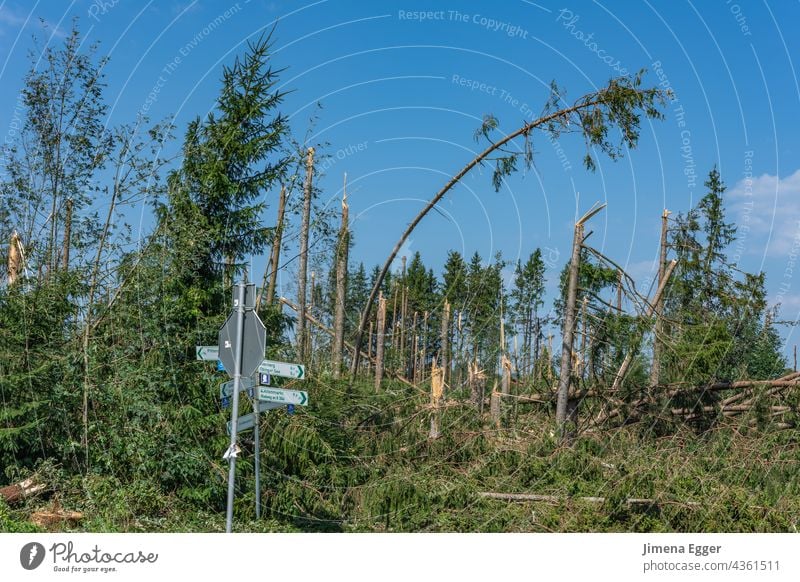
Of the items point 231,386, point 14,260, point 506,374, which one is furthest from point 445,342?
point 231,386

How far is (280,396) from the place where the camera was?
836 cm

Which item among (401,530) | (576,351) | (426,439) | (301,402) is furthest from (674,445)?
(301,402)

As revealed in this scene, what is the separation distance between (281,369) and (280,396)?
28 centimetres

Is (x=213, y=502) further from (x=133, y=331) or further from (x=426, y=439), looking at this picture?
(x=426, y=439)

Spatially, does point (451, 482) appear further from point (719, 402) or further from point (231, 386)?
point (719, 402)

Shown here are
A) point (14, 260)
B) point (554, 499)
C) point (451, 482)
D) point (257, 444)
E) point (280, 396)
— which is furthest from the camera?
point (14, 260)

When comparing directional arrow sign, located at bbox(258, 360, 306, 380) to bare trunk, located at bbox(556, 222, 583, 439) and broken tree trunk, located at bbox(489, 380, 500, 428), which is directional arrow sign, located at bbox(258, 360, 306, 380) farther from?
broken tree trunk, located at bbox(489, 380, 500, 428)

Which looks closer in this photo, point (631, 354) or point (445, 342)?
point (631, 354)

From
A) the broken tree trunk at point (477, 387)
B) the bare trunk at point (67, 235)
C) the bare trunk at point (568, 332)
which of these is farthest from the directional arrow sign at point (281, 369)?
the broken tree trunk at point (477, 387)

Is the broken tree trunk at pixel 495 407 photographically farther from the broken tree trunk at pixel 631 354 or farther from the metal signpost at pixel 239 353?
the metal signpost at pixel 239 353

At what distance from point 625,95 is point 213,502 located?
27.6ft

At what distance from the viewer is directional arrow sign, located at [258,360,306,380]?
8.33 metres

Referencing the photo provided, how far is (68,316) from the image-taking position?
10930 mm

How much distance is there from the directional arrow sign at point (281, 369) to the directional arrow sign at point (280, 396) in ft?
0.58
